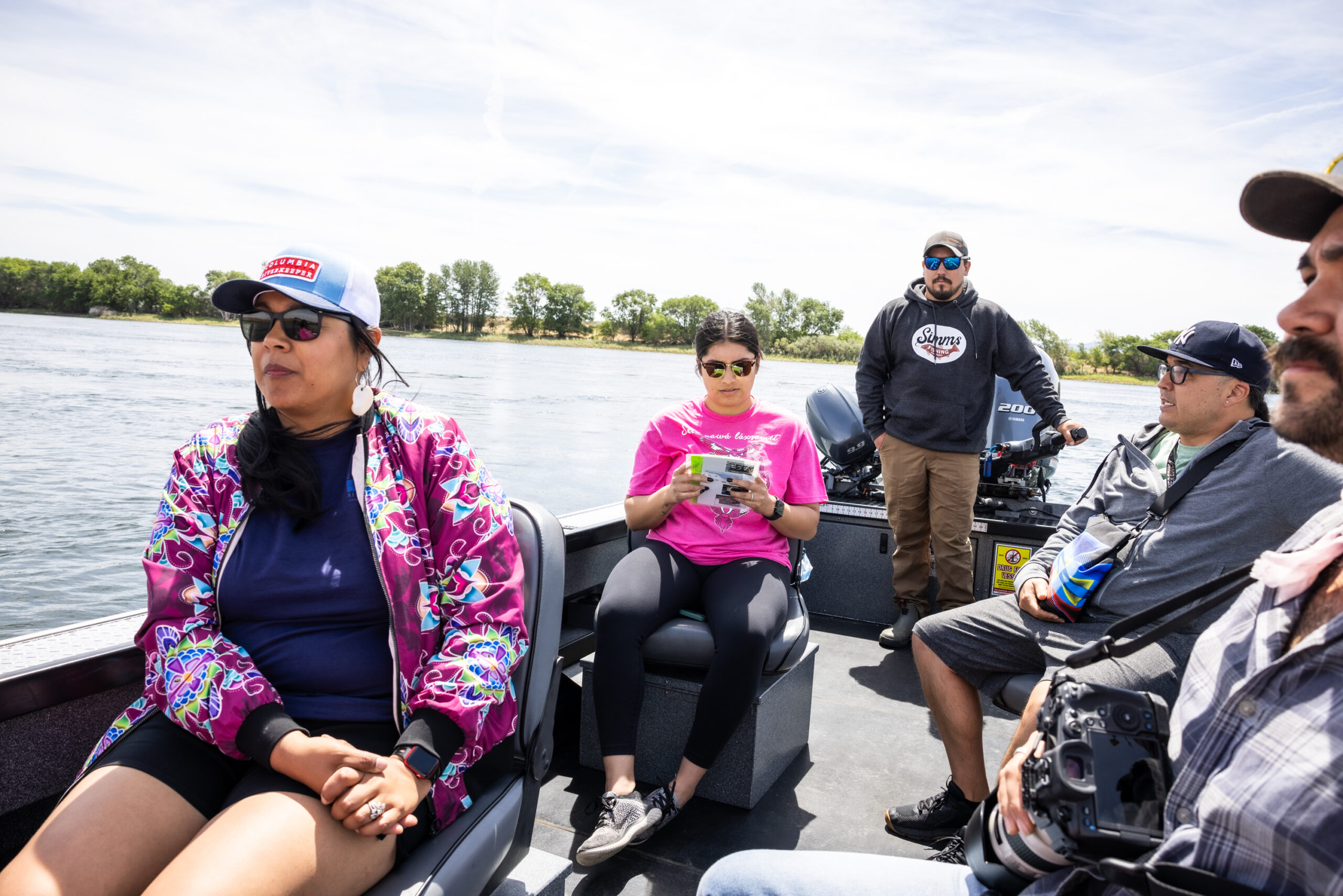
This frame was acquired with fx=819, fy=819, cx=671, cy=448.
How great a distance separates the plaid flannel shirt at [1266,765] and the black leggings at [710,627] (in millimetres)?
1238

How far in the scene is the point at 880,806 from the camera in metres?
2.42

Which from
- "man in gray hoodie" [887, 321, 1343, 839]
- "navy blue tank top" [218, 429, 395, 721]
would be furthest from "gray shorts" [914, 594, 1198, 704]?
"navy blue tank top" [218, 429, 395, 721]

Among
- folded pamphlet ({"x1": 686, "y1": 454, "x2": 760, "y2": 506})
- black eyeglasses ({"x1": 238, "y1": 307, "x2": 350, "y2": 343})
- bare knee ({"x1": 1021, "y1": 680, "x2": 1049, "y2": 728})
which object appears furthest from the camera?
folded pamphlet ({"x1": 686, "y1": 454, "x2": 760, "y2": 506})

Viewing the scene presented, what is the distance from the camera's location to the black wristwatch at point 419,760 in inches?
51.5

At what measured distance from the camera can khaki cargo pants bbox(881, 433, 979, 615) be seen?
378 cm

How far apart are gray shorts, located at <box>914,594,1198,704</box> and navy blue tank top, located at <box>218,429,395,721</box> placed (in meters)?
1.50

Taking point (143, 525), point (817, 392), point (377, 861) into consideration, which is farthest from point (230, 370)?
point (377, 861)

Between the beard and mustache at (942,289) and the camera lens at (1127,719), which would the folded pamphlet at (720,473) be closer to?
the camera lens at (1127,719)

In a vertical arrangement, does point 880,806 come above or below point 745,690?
below

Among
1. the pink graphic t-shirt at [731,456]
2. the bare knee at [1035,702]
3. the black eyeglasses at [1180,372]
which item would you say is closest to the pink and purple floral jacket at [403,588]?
the pink graphic t-shirt at [731,456]

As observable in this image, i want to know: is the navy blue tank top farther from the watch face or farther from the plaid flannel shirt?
the plaid flannel shirt

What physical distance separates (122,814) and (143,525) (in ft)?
15.2

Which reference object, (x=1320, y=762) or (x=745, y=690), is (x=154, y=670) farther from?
(x=1320, y=762)

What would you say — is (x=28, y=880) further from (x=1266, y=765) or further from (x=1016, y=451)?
(x=1016, y=451)
